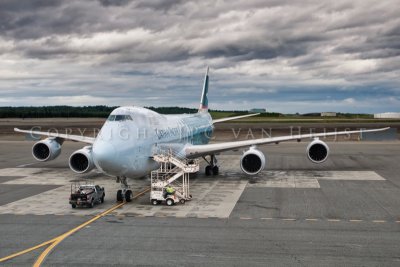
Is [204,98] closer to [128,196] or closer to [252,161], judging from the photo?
[252,161]

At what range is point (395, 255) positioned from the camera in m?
14.2

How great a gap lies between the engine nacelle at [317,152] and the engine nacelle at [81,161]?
15465 millimetres

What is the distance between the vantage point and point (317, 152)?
110ft

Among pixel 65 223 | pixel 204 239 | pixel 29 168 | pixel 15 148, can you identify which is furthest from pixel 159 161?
pixel 15 148

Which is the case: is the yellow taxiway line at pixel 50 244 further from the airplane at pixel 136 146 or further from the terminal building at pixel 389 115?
the terminal building at pixel 389 115

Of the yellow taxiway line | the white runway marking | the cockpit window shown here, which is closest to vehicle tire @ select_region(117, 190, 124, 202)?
the white runway marking

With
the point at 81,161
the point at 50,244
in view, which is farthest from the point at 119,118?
the point at 50,244

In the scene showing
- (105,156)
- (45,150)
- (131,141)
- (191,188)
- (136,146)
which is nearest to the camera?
(105,156)

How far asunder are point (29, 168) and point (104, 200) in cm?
1731

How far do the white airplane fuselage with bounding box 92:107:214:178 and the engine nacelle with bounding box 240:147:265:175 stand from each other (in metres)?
4.24

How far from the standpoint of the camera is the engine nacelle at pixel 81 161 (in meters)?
28.4

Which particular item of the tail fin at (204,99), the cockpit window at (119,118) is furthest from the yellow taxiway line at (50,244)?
the tail fin at (204,99)

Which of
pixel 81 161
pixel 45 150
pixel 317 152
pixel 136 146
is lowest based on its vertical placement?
pixel 81 161

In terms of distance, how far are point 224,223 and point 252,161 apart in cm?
1070
